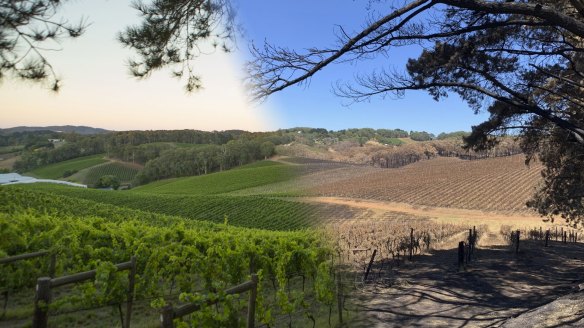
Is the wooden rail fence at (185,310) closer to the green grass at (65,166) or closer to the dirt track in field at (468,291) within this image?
the dirt track in field at (468,291)

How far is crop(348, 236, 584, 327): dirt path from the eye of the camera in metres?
5.60

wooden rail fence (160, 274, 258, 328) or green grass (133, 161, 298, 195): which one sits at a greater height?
wooden rail fence (160, 274, 258, 328)

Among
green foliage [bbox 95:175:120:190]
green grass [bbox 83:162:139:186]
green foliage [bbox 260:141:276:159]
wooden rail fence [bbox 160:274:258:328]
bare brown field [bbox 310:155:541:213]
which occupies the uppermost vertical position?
green foliage [bbox 260:141:276:159]

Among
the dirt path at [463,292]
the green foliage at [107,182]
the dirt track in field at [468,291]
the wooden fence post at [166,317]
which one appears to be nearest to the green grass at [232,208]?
the dirt track in field at [468,291]

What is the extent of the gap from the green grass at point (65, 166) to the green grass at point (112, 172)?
380cm

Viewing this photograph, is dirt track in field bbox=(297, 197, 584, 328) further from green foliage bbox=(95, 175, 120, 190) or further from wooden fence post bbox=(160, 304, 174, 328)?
green foliage bbox=(95, 175, 120, 190)

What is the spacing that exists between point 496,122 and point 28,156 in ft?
245

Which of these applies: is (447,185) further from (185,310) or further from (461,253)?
(185,310)

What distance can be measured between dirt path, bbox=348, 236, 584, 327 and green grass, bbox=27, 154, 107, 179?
87.8 m

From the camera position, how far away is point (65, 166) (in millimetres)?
91500

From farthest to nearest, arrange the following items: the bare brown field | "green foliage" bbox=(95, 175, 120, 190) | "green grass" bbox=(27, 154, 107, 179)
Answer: "green grass" bbox=(27, 154, 107, 179)
"green foliage" bbox=(95, 175, 120, 190)
the bare brown field

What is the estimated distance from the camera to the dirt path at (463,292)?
5603 mm

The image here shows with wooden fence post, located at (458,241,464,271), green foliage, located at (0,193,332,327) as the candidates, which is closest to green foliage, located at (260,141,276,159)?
wooden fence post, located at (458,241,464,271)

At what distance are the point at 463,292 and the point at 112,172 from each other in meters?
94.2
